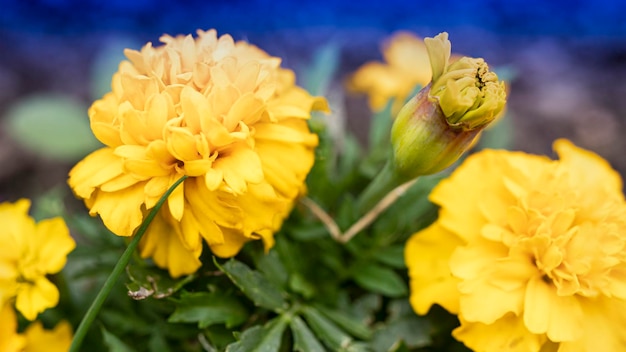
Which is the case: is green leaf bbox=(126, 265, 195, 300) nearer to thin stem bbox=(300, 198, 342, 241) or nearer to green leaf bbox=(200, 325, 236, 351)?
green leaf bbox=(200, 325, 236, 351)

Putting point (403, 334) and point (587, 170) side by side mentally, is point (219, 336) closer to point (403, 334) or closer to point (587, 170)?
point (403, 334)

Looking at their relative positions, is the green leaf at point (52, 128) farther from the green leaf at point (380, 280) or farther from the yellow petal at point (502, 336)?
the yellow petal at point (502, 336)

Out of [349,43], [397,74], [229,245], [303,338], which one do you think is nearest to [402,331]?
[303,338]

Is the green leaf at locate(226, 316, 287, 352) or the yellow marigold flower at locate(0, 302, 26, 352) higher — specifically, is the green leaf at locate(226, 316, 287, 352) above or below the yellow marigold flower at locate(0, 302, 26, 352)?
below

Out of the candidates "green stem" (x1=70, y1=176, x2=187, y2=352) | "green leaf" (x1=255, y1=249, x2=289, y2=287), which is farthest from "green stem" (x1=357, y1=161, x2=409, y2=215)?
"green stem" (x1=70, y1=176, x2=187, y2=352)

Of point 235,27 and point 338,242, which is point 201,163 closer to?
point 338,242
